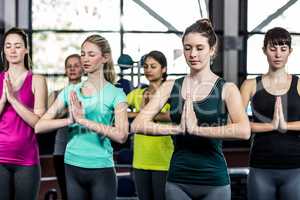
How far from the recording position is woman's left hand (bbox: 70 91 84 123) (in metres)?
2.06

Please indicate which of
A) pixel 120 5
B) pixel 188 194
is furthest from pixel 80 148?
pixel 120 5

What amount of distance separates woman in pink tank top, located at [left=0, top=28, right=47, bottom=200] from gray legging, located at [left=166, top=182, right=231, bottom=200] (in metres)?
0.78

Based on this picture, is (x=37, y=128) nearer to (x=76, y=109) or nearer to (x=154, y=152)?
(x=76, y=109)

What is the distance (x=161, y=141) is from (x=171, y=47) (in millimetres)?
3588

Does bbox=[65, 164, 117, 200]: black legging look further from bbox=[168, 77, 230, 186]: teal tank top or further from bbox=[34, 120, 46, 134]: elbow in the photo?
bbox=[168, 77, 230, 186]: teal tank top

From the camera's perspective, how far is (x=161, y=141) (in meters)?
2.72

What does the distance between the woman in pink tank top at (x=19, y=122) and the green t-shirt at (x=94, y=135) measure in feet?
0.61

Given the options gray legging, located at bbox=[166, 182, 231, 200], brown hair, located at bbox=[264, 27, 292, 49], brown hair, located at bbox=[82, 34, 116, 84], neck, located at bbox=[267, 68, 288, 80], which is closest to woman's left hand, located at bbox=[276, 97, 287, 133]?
neck, located at bbox=[267, 68, 288, 80]

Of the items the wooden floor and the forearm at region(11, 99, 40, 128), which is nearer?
the forearm at region(11, 99, 40, 128)

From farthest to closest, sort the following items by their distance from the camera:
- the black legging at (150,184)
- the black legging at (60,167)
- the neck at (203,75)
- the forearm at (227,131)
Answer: the black legging at (60,167) → the black legging at (150,184) → the neck at (203,75) → the forearm at (227,131)

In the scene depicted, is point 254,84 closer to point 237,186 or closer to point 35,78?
point 35,78

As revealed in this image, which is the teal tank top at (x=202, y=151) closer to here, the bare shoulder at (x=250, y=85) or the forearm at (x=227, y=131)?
the forearm at (x=227, y=131)

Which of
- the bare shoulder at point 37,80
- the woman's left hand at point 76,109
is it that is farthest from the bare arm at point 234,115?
the bare shoulder at point 37,80

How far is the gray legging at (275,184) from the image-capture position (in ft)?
6.88
